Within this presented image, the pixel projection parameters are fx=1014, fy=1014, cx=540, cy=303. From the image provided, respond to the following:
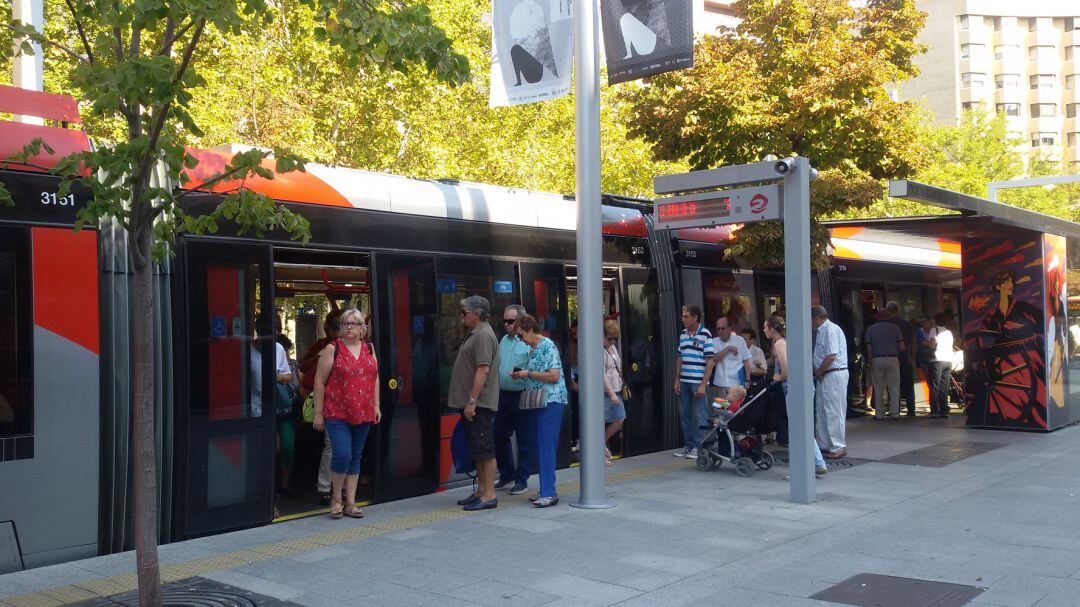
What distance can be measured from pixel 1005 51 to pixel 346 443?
245ft

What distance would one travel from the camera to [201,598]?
5656 millimetres

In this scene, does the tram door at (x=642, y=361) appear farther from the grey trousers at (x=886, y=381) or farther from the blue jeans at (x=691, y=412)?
the grey trousers at (x=886, y=381)

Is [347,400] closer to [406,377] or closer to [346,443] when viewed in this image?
[346,443]

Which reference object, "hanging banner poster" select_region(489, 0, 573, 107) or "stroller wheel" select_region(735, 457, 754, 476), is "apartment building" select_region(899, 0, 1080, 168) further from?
"hanging banner poster" select_region(489, 0, 573, 107)

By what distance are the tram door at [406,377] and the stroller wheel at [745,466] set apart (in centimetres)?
313

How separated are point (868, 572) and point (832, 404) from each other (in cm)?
499

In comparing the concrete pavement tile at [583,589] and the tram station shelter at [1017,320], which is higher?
the tram station shelter at [1017,320]

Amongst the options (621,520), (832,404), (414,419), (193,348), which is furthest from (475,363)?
(832,404)

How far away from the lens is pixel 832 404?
10953mm

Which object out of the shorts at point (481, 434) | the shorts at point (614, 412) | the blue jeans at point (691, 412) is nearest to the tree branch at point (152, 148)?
the shorts at point (481, 434)

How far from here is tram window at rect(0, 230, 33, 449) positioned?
6.06 metres

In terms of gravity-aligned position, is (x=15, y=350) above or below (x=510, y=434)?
above

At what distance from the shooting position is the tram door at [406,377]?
8250 millimetres

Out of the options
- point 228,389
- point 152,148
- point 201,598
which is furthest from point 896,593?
point 152,148
